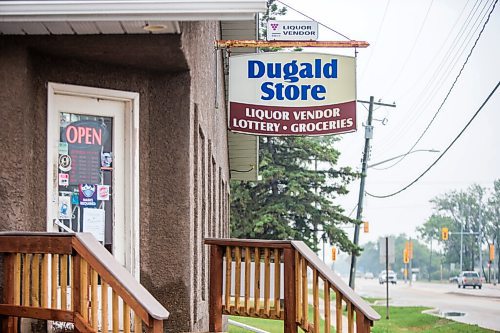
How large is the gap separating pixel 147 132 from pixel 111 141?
38cm

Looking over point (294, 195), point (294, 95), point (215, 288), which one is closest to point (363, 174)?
point (294, 195)

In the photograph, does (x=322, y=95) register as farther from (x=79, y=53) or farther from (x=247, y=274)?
(x=79, y=53)

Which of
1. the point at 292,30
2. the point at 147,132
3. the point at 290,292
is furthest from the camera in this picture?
the point at 292,30

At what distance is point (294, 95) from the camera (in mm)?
11984

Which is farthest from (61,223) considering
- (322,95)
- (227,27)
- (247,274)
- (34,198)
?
(227,27)

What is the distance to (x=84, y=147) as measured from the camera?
9062mm

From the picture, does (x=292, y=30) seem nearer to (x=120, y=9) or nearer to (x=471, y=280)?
(x=120, y=9)

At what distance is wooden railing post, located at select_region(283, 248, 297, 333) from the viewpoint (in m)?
9.16

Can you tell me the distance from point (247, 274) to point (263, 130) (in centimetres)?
290

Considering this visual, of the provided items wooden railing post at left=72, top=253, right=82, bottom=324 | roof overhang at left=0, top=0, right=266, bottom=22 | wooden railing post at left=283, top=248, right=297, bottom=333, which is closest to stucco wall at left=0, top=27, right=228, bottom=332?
roof overhang at left=0, top=0, right=266, bottom=22

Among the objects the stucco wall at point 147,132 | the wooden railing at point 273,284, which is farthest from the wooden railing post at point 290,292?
the stucco wall at point 147,132

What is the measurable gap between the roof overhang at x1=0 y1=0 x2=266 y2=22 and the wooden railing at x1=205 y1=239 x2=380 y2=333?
105 inches

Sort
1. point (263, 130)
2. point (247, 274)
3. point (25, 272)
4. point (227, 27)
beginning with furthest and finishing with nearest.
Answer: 1. point (227, 27)
2. point (263, 130)
3. point (247, 274)
4. point (25, 272)

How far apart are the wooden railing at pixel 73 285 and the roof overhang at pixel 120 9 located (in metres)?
1.81
